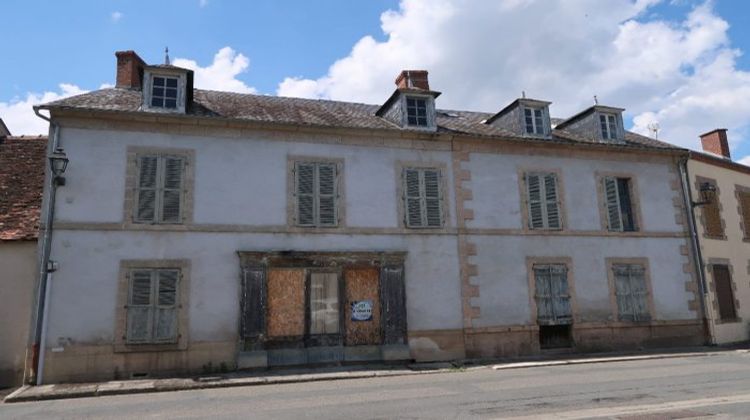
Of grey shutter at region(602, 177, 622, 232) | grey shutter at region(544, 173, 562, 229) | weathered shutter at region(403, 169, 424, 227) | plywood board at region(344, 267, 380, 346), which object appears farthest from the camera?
grey shutter at region(602, 177, 622, 232)

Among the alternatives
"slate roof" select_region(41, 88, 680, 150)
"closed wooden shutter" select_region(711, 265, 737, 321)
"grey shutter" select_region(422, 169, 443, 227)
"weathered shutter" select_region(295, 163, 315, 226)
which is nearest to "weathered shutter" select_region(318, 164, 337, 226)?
"weathered shutter" select_region(295, 163, 315, 226)

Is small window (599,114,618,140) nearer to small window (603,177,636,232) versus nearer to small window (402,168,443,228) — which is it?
small window (603,177,636,232)

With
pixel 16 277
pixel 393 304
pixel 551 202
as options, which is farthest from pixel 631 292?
pixel 16 277

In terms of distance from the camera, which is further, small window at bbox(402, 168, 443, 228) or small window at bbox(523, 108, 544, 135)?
small window at bbox(523, 108, 544, 135)

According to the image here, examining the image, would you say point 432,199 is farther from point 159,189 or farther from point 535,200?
point 159,189

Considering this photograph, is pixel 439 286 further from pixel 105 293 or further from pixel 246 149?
pixel 105 293

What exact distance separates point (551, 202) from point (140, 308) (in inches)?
397

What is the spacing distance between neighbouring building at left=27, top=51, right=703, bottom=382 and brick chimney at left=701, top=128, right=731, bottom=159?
214 inches

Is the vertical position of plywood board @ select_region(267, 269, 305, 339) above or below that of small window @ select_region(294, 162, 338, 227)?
below

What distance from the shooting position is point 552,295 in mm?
13242

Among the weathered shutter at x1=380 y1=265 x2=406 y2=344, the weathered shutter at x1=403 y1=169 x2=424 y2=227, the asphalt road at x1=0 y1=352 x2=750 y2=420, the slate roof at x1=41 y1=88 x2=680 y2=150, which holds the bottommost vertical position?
→ the asphalt road at x1=0 y1=352 x2=750 y2=420

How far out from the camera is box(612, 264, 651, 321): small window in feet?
45.1

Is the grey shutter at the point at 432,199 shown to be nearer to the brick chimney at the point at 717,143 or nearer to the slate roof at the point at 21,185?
the slate roof at the point at 21,185

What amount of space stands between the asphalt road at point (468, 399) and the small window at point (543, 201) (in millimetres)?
4192
